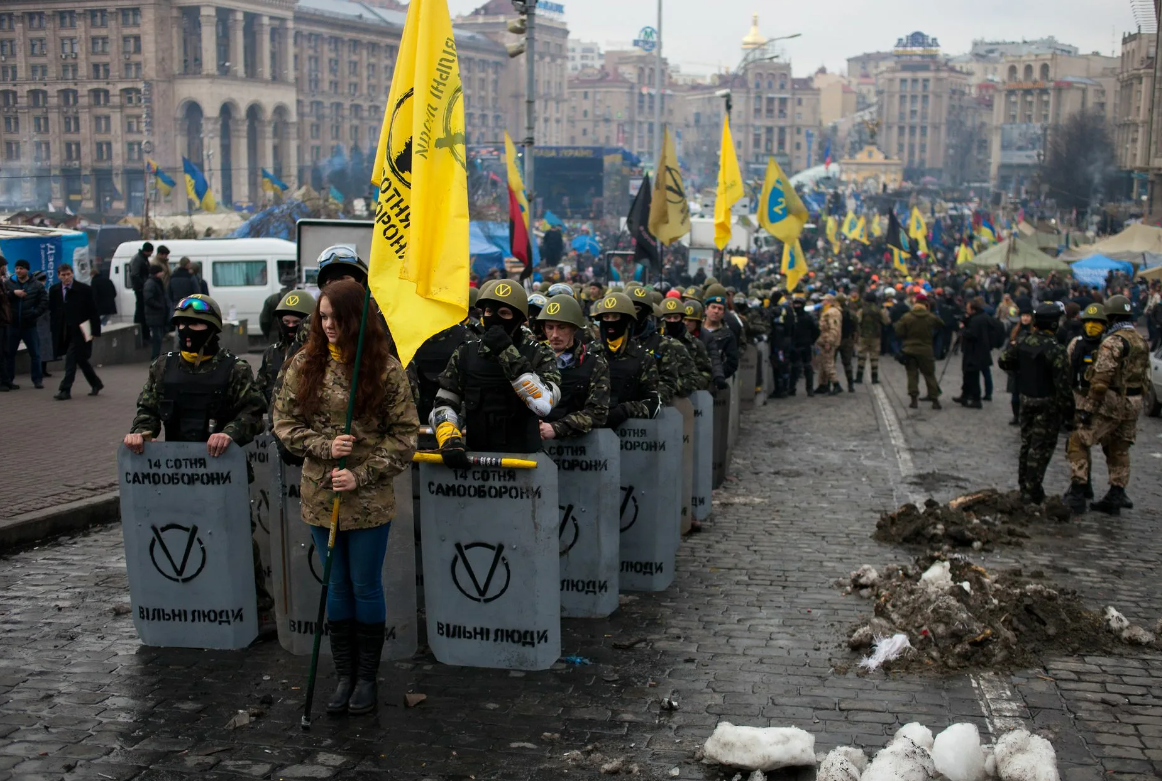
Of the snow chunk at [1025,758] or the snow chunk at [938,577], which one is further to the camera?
the snow chunk at [938,577]

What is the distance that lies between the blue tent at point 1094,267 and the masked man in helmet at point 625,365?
113ft

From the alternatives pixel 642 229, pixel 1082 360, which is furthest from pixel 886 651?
pixel 642 229

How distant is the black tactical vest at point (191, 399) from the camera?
262 inches

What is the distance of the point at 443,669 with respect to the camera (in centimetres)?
638

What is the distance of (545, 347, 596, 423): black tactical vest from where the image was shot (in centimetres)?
724

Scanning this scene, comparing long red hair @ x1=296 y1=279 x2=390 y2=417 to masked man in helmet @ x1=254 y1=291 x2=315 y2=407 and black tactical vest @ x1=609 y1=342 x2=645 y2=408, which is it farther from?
black tactical vest @ x1=609 y1=342 x2=645 y2=408

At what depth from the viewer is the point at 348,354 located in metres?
5.56

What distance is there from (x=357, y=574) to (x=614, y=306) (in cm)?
326

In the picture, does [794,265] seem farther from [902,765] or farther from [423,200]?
[902,765]

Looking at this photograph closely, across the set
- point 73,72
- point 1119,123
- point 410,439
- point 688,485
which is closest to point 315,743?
point 410,439

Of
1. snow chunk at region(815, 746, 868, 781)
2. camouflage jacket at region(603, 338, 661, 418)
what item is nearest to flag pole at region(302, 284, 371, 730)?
snow chunk at region(815, 746, 868, 781)

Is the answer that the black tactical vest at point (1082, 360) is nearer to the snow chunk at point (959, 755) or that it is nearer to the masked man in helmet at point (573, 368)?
the masked man in helmet at point (573, 368)

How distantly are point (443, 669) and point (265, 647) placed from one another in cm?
100

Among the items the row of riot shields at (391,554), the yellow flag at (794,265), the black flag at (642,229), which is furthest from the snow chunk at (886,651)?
the yellow flag at (794,265)
